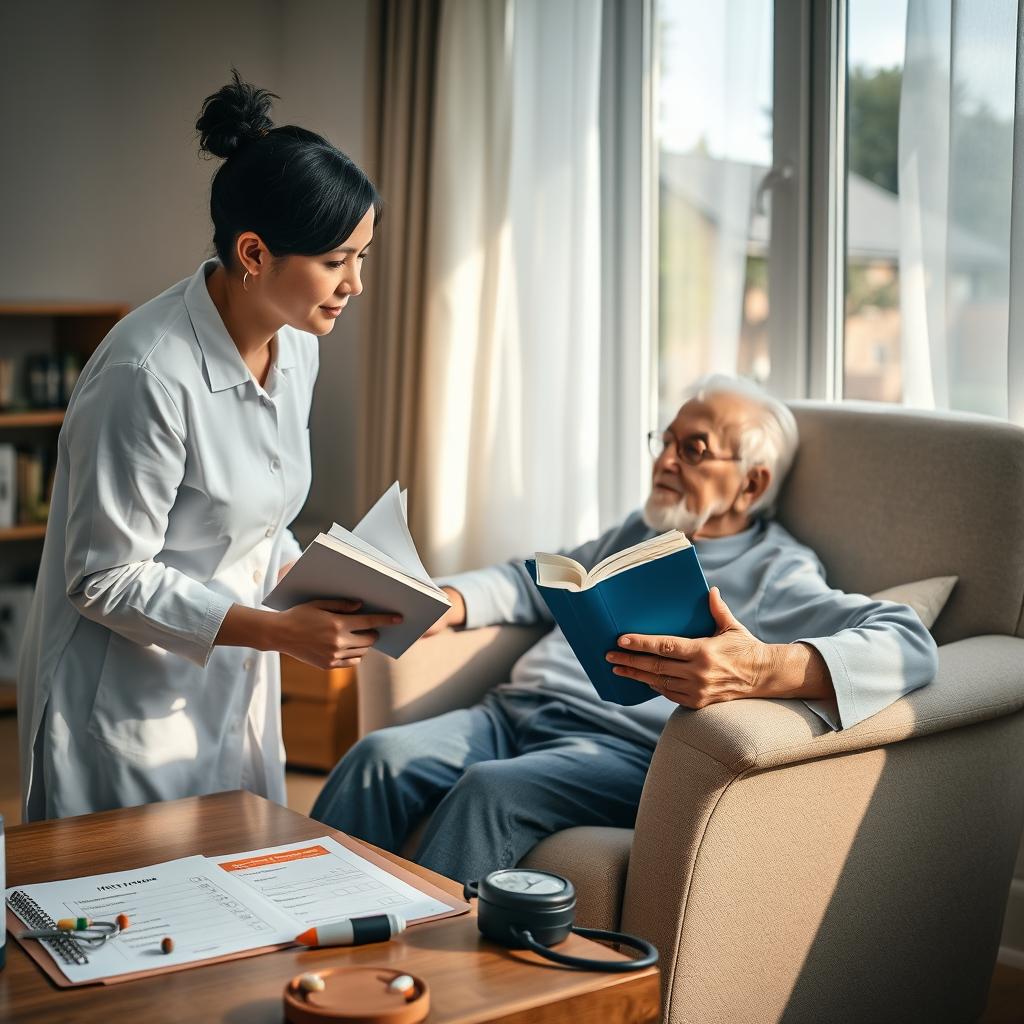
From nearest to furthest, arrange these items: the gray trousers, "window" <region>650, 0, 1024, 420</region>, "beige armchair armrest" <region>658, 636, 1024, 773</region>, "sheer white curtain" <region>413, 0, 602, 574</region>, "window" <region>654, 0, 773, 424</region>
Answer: "beige armchair armrest" <region>658, 636, 1024, 773</region> < the gray trousers < "window" <region>650, 0, 1024, 420</region> < "window" <region>654, 0, 773, 424</region> < "sheer white curtain" <region>413, 0, 602, 574</region>

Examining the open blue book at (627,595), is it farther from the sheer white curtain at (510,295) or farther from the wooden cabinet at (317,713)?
the wooden cabinet at (317,713)

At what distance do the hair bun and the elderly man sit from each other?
33.4 inches

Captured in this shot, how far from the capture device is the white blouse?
1.57m

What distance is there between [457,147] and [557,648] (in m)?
1.60

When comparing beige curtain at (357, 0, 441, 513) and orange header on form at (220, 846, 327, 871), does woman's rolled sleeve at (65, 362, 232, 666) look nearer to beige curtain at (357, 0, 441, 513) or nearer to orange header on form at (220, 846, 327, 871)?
orange header on form at (220, 846, 327, 871)

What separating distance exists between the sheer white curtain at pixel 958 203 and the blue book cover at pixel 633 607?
92 cm

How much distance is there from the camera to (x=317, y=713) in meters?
3.33

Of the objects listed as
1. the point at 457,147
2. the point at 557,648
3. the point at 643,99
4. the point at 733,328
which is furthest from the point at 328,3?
the point at 557,648

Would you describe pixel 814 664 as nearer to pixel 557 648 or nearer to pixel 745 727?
pixel 745 727

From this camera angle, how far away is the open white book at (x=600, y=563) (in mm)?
1560

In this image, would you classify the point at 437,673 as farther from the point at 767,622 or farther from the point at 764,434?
the point at 764,434

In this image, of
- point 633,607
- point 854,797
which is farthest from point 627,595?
point 854,797

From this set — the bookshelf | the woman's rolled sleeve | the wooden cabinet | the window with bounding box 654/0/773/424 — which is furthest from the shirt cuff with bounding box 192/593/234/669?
the bookshelf

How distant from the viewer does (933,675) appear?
172cm
